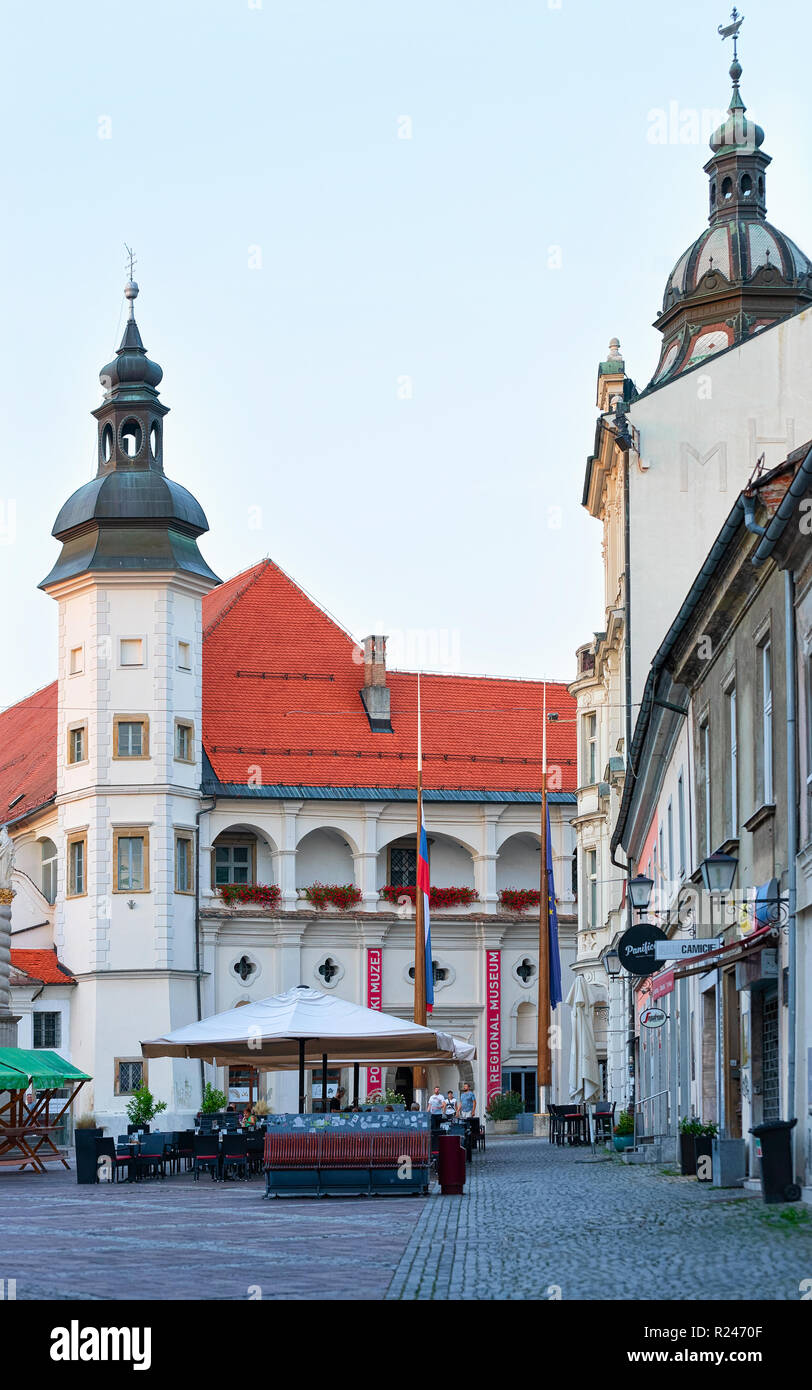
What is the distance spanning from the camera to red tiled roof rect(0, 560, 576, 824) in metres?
Result: 61.4

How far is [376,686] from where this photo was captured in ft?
212

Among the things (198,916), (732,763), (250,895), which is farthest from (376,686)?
(732,763)

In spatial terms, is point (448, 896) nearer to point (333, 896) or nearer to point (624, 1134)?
point (333, 896)

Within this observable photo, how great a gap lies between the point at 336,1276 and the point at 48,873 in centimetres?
4938

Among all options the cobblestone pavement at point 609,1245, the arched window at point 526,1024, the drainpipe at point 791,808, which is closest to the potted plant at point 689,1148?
the cobblestone pavement at point 609,1245

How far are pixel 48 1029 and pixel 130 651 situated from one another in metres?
10.7

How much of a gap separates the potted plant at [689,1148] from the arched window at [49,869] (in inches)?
1494

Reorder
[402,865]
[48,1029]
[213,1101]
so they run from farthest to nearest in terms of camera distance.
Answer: [402,865] < [48,1029] < [213,1101]

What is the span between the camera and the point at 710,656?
79.2 feet

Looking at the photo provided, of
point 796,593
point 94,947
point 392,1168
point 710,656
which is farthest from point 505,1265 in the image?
point 94,947

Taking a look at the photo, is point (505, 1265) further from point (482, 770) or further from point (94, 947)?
point (482, 770)

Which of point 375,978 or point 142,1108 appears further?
point 375,978

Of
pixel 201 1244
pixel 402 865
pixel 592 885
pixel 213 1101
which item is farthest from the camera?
pixel 402 865

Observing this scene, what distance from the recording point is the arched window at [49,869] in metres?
60.1
